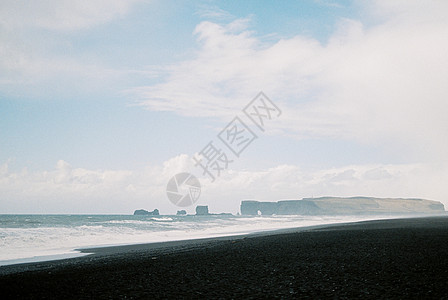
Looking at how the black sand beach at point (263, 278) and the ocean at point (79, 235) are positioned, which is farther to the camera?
the ocean at point (79, 235)

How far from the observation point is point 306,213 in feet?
636

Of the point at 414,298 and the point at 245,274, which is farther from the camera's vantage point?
the point at 245,274

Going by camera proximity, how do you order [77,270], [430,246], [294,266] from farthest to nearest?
[430,246] → [77,270] → [294,266]

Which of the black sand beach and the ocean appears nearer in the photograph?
the black sand beach

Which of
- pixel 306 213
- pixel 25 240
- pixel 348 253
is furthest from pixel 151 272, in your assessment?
pixel 306 213

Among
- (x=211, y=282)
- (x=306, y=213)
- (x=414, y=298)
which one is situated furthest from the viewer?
(x=306, y=213)

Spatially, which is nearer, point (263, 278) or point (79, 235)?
point (263, 278)

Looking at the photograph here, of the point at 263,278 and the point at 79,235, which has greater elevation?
the point at 263,278

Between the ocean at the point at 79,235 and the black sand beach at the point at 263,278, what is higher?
the black sand beach at the point at 263,278

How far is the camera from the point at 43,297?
25.7 feet

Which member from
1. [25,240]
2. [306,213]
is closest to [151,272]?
A: [25,240]

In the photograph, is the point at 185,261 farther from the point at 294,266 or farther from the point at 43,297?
the point at 43,297

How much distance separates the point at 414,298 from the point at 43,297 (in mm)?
7141

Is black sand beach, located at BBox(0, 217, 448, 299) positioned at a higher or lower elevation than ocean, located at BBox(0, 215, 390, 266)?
higher
